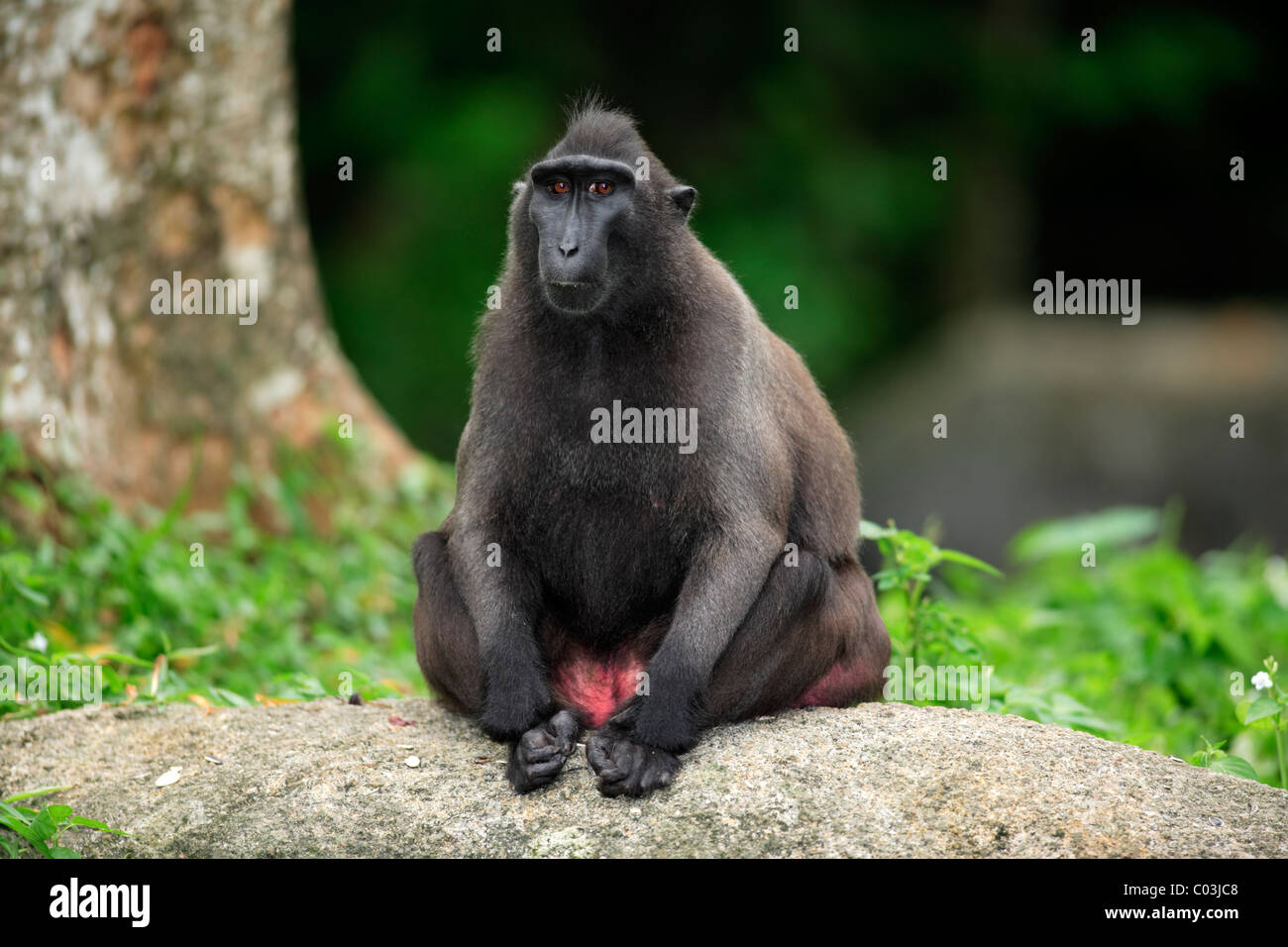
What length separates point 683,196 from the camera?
16.4 ft

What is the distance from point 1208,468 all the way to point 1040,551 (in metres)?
5.04

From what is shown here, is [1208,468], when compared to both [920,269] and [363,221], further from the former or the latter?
[363,221]

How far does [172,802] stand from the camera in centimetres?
442

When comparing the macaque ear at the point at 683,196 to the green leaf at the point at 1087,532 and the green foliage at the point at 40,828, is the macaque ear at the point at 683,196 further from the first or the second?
the green leaf at the point at 1087,532

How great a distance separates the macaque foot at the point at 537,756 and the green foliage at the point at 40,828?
116cm

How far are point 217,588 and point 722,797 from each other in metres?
3.49

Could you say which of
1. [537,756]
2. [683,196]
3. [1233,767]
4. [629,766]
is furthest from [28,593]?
[1233,767]

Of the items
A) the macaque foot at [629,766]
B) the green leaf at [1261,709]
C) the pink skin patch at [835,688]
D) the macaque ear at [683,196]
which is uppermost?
the macaque ear at [683,196]

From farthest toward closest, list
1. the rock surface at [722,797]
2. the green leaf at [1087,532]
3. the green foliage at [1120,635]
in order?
the green leaf at [1087,532]
the green foliage at [1120,635]
the rock surface at [722,797]

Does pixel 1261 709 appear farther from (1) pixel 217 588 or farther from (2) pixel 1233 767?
(1) pixel 217 588

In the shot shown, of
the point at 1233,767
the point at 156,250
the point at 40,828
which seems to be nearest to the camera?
the point at 40,828

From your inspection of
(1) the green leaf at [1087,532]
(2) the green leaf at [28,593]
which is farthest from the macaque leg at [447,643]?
(1) the green leaf at [1087,532]

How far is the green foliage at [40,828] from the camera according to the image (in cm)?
416

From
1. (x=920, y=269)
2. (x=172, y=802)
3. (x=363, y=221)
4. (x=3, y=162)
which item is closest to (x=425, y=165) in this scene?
(x=363, y=221)
